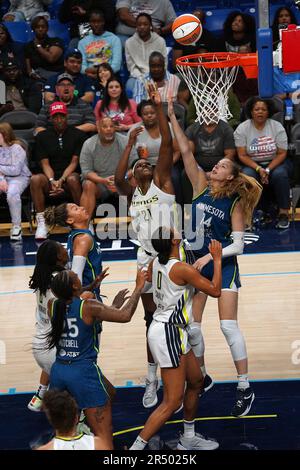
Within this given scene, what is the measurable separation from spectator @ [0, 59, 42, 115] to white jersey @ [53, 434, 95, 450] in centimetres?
832

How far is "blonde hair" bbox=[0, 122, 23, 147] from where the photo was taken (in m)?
11.1

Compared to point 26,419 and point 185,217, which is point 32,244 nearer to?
point 185,217

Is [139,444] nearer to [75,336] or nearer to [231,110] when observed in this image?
[75,336]

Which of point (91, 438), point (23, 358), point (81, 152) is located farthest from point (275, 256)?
point (91, 438)

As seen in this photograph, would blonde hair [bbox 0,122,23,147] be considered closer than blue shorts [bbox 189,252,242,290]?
No

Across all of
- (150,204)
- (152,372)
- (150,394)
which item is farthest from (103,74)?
(150,394)

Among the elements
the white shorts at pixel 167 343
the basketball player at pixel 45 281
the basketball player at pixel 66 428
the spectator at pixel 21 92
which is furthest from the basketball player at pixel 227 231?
the spectator at pixel 21 92

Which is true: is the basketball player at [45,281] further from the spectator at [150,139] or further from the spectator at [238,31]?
the spectator at [238,31]

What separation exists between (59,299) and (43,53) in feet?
25.3

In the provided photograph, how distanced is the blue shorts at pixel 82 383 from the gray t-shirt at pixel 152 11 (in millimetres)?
8274

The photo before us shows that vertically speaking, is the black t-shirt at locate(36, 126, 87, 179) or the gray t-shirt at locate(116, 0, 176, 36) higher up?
the gray t-shirt at locate(116, 0, 176, 36)

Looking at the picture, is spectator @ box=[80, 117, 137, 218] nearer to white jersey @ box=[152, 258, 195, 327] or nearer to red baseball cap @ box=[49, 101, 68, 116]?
red baseball cap @ box=[49, 101, 68, 116]

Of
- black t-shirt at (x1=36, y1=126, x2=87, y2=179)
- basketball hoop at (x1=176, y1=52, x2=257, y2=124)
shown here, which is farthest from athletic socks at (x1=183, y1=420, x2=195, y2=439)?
black t-shirt at (x1=36, y1=126, x2=87, y2=179)

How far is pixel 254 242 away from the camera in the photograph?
1059 cm
